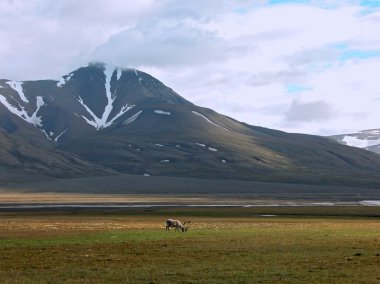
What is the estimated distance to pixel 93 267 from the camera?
84.9ft

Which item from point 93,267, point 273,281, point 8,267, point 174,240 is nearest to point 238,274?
point 273,281

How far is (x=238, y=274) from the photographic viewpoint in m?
23.8

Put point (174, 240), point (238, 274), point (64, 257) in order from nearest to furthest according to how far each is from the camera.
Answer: point (238, 274) → point (64, 257) → point (174, 240)

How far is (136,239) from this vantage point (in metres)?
39.9

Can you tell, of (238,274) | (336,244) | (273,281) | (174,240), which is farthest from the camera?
(174,240)

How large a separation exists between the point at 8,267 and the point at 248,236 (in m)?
19.4

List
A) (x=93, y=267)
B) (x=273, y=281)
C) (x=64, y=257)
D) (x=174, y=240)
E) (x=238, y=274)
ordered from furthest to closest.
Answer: (x=174, y=240)
(x=64, y=257)
(x=93, y=267)
(x=238, y=274)
(x=273, y=281)

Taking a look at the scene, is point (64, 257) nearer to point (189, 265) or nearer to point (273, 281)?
point (189, 265)

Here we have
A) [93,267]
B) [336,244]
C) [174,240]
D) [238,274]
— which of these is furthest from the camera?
[174,240]

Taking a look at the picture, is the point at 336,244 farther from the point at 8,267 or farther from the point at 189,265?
the point at 8,267

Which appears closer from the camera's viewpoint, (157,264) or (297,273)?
(297,273)

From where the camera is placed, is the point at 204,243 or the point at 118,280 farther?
the point at 204,243

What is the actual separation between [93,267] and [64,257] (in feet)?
13.2

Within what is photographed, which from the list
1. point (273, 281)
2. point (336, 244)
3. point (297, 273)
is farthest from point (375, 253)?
point (273, 281)
